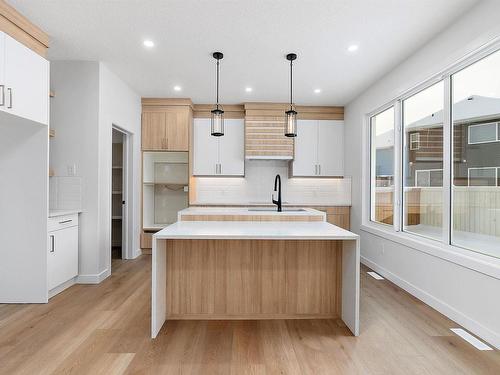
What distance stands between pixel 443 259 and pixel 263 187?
3.66 meters

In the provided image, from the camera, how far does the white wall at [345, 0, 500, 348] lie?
92.8 inches

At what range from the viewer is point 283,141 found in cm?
562

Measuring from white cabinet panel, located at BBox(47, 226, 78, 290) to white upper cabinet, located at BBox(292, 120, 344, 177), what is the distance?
12.3ft

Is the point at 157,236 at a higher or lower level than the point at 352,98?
lower

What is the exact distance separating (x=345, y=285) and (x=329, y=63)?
8.50 ft

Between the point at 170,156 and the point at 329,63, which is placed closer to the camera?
the point at 329,63

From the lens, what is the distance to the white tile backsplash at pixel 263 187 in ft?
19.9

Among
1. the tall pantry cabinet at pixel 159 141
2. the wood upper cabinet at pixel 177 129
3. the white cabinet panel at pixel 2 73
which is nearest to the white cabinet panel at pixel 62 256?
the white cabinet panel at pixel 2 73

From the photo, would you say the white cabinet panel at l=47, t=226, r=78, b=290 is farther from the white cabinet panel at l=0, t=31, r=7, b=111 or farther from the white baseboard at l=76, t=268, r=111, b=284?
the white cabinet panel at l=0, t=31, r=7, b=111

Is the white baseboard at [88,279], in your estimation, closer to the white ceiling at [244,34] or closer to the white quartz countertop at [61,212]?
the white quartz countertop at [61,212]

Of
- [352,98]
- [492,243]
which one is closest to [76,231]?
[492,243]

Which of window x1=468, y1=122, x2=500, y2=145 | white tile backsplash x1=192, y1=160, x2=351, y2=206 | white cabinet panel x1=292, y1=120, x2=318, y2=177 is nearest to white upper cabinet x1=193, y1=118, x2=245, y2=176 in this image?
white tile backsplash x1=192, y1=160, x2=351, y2=206

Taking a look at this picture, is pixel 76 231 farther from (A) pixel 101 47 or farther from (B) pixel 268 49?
(B) pixel 268 49

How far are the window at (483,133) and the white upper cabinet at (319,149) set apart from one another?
310 centimetres
